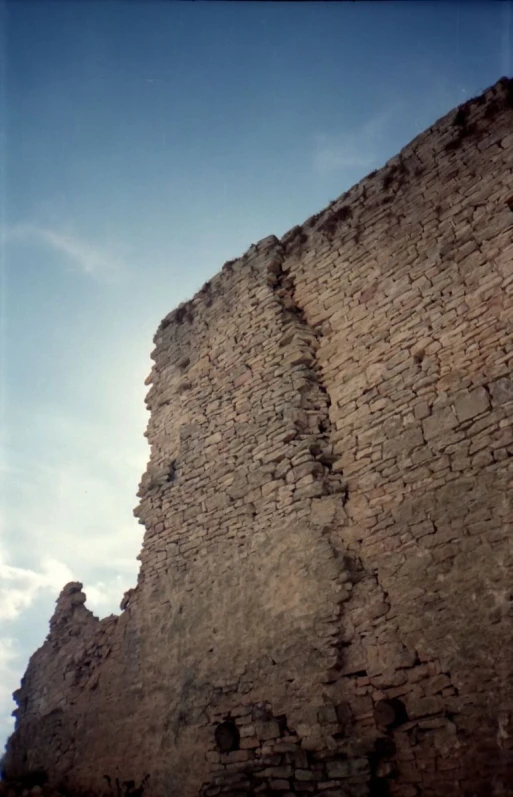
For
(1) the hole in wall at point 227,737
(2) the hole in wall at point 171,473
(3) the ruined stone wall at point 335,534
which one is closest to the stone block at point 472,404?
(3) the ruined stone wall at point 335,534

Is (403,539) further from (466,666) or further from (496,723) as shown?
(496,723)

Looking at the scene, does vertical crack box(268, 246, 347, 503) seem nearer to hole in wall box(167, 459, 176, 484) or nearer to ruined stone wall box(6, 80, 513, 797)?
ruined stone wall box(6, 80, 513, 797)

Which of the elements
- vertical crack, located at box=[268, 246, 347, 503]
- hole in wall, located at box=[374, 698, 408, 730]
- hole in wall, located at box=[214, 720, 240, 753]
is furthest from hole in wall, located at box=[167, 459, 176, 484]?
hole in wall, located at box=[374, 698, 408, 730]

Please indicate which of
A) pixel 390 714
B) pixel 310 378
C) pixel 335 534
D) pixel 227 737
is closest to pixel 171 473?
pixel 310 378

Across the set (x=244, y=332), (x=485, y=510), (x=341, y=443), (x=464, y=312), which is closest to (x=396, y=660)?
(x=485, y=510)

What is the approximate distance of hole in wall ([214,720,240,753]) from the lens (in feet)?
15.4

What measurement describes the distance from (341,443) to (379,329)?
1.30 metres

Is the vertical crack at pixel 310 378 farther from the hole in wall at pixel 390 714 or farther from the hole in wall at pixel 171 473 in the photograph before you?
the hole in wall at pixel 171 473

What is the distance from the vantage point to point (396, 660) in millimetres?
4031

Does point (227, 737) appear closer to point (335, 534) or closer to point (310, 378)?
point (335, 534)

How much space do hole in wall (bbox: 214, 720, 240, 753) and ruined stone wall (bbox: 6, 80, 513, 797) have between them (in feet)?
0.04

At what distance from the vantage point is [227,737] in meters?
4.75

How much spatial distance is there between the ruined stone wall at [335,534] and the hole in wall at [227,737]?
0.04 ft

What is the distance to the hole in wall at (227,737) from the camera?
15.4 feet
